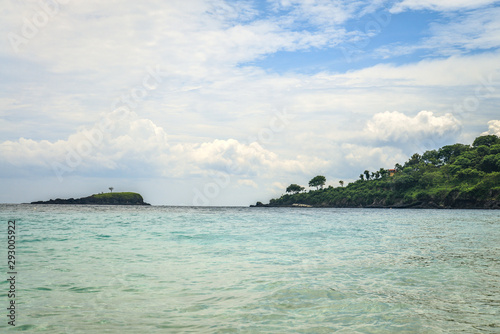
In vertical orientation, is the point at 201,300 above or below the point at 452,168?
below

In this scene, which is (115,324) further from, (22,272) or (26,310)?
(22,272)

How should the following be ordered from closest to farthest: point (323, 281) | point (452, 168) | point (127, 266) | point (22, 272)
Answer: point (323, 281) < point (22, 272) < point (127, 266) < point (452, 168)

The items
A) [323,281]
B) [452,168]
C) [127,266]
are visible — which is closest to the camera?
[323,281]

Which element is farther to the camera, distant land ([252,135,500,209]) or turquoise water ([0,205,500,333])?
distant land ([252,135,500,209])

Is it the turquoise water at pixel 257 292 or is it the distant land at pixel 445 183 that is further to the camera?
the distant land at pixel 445 183

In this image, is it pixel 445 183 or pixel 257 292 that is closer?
pixel 257 292

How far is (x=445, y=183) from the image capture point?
14488 centimetres

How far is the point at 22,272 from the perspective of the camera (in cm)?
1180

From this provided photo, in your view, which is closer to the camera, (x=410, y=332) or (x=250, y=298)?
(x=410, y=332)

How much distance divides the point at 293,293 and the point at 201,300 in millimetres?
2361

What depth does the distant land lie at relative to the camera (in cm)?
12394

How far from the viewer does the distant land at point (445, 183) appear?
123938mm

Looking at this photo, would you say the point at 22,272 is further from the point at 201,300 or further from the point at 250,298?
the point at 250,298

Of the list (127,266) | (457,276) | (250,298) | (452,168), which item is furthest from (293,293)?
(452,168)
